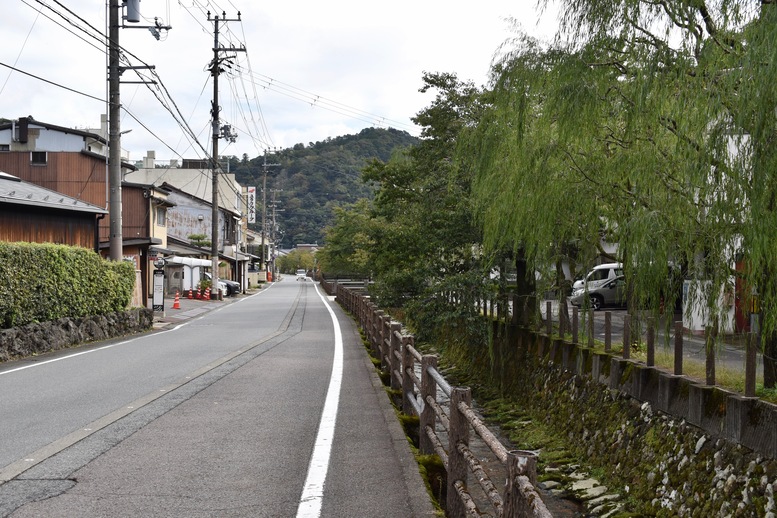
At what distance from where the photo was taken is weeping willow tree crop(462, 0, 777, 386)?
16.3 ft

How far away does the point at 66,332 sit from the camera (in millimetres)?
17531

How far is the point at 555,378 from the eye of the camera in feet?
44.4

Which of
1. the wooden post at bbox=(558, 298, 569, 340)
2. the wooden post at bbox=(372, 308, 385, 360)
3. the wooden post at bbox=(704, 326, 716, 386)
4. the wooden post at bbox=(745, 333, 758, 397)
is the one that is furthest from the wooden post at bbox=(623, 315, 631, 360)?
the wooden post at bbox=(372, 308, 385, 360)

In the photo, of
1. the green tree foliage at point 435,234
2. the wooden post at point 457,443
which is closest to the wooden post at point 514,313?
the green tree foliage at point 435,234

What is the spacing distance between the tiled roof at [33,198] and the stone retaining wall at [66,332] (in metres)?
3.58

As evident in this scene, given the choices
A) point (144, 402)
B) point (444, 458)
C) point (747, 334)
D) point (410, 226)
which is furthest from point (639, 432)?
point (410, 226)

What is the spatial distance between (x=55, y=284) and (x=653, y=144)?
14.5m

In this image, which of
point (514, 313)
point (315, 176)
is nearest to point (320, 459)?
point (514, 313)

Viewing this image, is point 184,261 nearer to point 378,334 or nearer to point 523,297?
point 378,334

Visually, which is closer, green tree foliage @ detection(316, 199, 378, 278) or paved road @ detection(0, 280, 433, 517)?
paved road @ detection(0, 280, 433, 517)

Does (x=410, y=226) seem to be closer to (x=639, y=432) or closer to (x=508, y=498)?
(x=639, y=432)

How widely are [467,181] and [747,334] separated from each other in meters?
11.0

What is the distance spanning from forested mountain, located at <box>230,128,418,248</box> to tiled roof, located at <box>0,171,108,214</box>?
54151mm

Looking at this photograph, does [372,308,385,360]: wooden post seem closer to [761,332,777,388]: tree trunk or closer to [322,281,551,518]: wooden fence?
[322,281,551,518]: wooden fence
